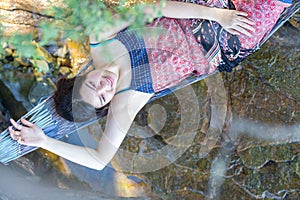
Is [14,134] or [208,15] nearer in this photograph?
[208,15]

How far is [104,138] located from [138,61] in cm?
30

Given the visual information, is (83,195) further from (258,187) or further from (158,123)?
(258,187)

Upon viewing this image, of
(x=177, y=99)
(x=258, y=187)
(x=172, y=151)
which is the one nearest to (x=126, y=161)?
(x=172, y=151)

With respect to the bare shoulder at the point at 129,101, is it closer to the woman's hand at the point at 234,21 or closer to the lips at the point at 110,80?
the lips at the point at 110,80

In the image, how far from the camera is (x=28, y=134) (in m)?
1.39

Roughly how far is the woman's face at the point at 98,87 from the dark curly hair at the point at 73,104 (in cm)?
2

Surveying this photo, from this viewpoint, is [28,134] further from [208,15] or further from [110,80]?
[208,15]

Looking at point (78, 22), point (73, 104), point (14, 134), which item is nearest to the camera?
point (78, 22)

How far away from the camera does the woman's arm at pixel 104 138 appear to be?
1.35 m

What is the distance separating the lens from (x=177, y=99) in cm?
218

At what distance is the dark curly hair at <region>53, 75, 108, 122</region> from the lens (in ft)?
4.17

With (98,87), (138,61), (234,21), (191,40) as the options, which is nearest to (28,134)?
(98,87)

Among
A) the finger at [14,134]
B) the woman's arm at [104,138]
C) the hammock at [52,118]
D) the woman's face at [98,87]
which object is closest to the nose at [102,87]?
the woman's face at [98,87]

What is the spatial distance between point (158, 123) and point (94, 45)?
106 cm
